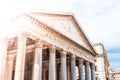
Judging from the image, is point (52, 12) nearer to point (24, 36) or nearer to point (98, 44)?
point (24, 36)

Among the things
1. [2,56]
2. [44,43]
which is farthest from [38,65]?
[2,56]

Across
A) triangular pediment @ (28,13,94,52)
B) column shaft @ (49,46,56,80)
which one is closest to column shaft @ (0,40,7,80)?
triangular pediment @ (28,13,94,52)

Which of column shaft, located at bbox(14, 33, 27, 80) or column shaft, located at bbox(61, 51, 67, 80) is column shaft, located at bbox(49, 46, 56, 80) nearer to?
column shaft, located at bbox(61, 51, 67, 80)

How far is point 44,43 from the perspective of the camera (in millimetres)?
16797

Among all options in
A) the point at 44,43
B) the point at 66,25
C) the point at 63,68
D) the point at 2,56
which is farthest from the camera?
the point at 66,25

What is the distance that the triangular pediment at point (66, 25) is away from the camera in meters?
17.1

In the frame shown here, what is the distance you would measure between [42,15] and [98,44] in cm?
2073

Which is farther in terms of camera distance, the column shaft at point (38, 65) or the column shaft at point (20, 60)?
the column shaft at point (38, 65)

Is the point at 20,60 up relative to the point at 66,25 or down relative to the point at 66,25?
down

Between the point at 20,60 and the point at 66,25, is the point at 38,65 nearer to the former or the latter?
the point at 20,60

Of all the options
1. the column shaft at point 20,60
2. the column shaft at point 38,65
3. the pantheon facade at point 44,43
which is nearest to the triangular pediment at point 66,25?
the pantheon facade at point 44,43

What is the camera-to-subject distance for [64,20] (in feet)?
67.2

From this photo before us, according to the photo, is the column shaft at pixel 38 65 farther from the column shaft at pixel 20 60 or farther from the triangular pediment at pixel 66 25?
the triangular pediment at pixel 66 25

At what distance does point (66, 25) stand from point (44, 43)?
4879 millimetres
